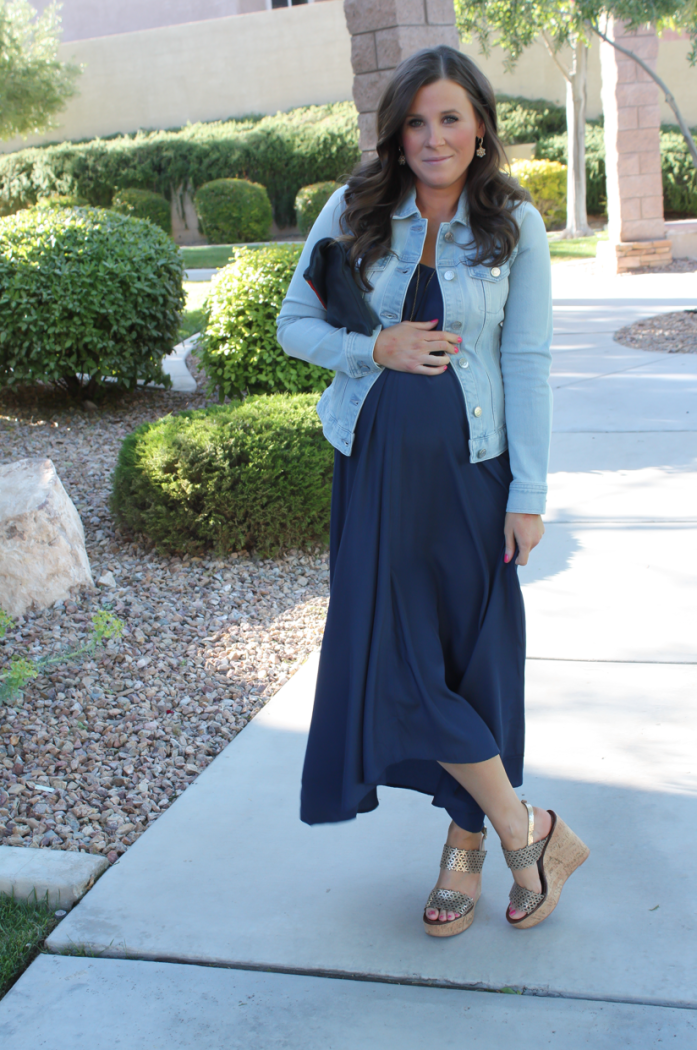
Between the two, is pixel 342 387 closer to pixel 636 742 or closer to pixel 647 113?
pixel 636 742

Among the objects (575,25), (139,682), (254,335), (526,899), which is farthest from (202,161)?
(526,899)

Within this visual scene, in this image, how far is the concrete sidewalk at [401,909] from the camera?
1850 millimetres

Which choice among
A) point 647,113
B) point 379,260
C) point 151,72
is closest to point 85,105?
point 151,72

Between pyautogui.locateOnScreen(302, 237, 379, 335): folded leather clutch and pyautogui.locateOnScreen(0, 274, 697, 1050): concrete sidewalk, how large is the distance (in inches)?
53.5

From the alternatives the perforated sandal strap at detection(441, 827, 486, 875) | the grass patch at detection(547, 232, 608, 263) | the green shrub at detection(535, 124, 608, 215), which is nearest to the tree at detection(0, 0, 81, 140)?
the green shrub at detection(535, 124, 608, 215)

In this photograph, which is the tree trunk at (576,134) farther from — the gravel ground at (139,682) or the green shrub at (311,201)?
the gravel ground at (139,682)

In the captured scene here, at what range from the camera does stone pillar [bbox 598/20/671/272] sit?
12.0 m

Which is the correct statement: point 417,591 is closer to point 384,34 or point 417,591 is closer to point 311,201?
point 384,34

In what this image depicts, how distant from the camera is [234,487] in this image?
14.4ft

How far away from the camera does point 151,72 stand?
90.3ft

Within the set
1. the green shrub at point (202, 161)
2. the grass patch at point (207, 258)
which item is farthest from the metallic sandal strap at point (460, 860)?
the green shrub at point (202, 161)

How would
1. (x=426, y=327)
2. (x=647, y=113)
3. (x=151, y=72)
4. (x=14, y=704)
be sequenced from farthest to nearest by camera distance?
(x=151, y=72), (x=647, y=113), (x=14, y=704), (x=426, y=327)

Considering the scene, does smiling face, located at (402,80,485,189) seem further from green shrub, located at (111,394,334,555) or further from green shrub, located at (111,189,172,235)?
green shrub, located at (111,189,172,235)

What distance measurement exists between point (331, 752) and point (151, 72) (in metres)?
29.7
